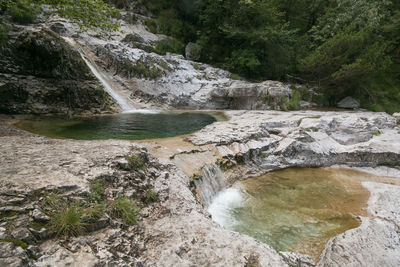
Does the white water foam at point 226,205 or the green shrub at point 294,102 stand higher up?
the green shrub at point 294,102

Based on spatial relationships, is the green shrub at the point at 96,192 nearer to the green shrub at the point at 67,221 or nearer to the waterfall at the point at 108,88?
the green shrub at the point at 67,221

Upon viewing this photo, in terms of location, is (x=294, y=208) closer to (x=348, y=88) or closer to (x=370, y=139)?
(x=370, y=139)

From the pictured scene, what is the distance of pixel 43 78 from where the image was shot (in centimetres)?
1295

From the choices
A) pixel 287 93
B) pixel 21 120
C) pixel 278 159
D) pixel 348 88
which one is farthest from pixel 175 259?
pixel 348 88

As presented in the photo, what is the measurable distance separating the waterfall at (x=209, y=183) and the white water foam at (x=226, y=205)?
158mm

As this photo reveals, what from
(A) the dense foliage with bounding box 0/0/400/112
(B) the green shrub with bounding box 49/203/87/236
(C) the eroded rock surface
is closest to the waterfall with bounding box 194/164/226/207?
(C) the eroded rock surface

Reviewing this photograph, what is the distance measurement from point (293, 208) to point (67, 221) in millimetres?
5294

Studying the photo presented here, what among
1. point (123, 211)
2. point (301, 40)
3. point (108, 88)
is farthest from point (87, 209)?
point (301, 40)

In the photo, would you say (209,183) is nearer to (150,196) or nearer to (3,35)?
(150,196)

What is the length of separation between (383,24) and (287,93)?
11.3 meters

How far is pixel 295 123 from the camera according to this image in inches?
402

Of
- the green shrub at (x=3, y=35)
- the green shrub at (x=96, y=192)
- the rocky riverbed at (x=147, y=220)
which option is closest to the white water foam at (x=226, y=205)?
the rocky riverbed at (x=147, y=220)

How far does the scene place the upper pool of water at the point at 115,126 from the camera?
9007 mm

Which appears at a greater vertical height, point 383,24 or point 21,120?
point 383,24
